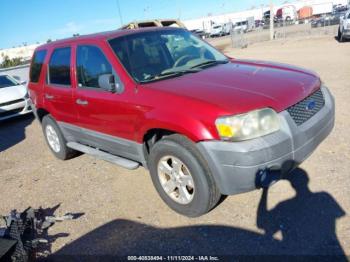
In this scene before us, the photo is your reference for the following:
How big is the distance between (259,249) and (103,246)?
1.53 metres

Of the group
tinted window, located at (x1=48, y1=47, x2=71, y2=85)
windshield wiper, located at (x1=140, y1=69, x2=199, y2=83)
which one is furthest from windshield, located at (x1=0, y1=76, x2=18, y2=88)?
windshield wiper, located at (x1=140, y1=69, x2=199, y2=83)

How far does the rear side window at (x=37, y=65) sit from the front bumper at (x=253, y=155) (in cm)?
382

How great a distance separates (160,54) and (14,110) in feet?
23.7

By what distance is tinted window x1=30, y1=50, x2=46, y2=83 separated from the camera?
19.4 ft

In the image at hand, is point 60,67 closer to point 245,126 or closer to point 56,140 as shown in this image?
point 56,140

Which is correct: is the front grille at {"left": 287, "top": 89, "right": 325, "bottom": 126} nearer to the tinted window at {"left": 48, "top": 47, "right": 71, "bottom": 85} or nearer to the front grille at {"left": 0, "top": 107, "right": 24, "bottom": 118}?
the tinted window at {"left": 48, "top": 47, "right": 71, "bottom": 85}

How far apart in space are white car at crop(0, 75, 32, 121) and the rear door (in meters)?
4.94

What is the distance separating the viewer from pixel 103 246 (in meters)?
3.56

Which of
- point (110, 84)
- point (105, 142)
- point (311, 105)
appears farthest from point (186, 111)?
point (105, 142)

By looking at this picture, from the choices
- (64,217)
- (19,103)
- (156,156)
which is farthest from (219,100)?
(19,103)

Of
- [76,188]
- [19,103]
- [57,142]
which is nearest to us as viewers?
[76,188]

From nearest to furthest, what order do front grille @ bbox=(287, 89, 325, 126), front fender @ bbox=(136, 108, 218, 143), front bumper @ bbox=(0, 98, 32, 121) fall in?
front fender @ bbox=(136, 108, 218, 143) < front grille @ bbox=(287, 89, 325, 126) < front bumper @ bbox=(0, 98, 32, 121)

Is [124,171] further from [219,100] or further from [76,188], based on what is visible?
[219,100]

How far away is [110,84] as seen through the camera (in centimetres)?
398
